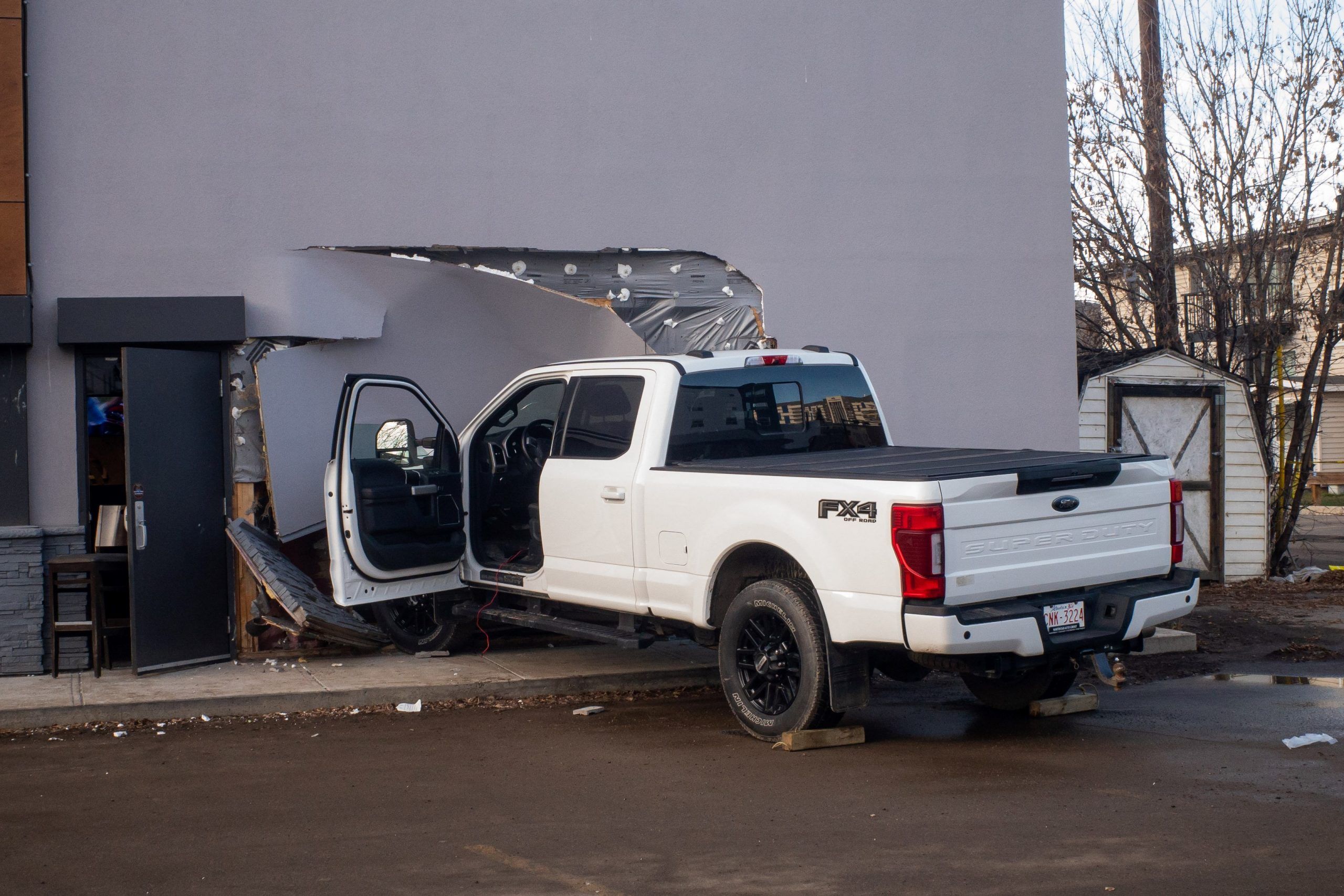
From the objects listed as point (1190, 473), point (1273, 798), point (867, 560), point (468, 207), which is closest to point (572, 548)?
point (867, 560)

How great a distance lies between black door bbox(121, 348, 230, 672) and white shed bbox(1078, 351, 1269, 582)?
9030 mm

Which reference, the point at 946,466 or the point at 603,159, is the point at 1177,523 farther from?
the point at 603,159

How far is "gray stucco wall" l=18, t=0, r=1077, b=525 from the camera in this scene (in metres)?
9.48

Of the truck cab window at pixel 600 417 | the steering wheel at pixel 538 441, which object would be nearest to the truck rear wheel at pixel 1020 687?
the truck cab window at pixel 600 417

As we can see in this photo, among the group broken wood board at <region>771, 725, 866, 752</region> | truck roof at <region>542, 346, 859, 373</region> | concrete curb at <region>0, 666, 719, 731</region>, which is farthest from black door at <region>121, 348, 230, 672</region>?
broken wood board at <region>771, 725, 866, 752</region>

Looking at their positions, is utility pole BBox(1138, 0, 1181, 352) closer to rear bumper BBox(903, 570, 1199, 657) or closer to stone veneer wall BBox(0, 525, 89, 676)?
rear bumper BBox(903, 570, 1199, 657)

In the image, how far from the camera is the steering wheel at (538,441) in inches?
338

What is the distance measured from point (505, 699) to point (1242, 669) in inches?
204

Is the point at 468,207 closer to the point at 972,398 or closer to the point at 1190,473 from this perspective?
the point at 972,398

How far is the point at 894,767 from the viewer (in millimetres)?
6332

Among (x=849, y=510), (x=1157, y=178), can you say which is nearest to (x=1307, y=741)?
(x=849, y=510)

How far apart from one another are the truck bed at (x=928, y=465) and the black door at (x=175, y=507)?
12.8 feet

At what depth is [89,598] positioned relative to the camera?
362 inches

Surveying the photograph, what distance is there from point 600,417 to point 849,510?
224 cm
